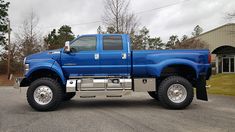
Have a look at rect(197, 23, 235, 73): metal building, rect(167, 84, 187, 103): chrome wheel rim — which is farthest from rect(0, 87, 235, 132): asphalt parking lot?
rect(197, 23, 235, 73): metal building

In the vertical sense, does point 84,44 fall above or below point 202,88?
above

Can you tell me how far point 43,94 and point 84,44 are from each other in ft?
6.45

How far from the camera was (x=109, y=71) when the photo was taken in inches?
399

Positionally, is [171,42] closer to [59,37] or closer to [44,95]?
[59,37]

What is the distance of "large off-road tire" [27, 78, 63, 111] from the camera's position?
9.81 m

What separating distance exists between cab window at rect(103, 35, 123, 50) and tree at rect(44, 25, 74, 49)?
37431 mm

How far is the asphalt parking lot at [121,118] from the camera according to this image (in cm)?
720

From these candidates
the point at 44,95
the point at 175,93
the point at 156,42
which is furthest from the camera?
the point at 156,42

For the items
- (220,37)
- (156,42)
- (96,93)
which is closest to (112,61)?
(96,93)

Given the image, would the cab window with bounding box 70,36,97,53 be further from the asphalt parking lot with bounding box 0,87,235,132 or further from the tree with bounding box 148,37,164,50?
the tree with bounding box 148,37,164,50

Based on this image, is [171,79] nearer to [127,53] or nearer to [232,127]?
[127,53]

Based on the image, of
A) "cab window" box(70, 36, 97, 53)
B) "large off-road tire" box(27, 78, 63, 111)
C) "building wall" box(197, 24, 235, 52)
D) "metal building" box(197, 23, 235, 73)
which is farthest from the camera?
"metal building" box(197, 23, 235, 73)

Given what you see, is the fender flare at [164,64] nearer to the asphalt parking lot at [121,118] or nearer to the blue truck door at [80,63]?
the asphalt parking lot at [121,118]

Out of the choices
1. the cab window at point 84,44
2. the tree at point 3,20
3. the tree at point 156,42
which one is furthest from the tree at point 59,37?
the cab window at point 84,44
